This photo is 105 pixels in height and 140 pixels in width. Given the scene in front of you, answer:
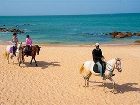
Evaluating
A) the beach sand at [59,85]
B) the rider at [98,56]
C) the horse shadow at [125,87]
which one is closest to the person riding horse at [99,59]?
the rider at [98,56]

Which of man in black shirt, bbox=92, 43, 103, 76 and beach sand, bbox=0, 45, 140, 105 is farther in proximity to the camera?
man in black shirt, bbox=92, 43, 103, 76

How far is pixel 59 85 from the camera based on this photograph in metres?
17.9

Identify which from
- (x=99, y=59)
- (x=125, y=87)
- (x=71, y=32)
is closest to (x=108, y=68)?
(x=99, y=59)

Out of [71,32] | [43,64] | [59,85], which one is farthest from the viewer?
[71,32]

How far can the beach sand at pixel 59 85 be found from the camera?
15.4 metres

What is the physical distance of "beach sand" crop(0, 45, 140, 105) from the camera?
50.5 feet

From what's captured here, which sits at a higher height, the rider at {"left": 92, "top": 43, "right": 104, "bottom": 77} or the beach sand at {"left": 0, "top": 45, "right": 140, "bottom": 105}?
the rider at {"left": 92, "top": 43, "right": 104, "bottom": 77}

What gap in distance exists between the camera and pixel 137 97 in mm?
16000

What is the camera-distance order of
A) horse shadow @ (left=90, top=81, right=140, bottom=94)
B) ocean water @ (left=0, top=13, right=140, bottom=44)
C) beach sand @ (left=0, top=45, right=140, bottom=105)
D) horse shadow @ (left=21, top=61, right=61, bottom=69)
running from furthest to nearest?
ocean water @ (left=0, top=13, right=140, bottom=44), horse shadow @ (left=21, top=61, right=61, bottom=69), horse shadow @ (left=90, top=81, right=140, bottom=94), beach sand @ (left=0, top=45, right=140, bottom=105)

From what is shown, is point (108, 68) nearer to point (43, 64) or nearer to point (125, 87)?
point (125, 87)

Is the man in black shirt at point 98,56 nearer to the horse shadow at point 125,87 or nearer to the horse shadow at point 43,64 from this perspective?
the horse shadow at point 125,87

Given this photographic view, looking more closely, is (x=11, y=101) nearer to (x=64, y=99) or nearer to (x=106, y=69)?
(x=64, y=99)

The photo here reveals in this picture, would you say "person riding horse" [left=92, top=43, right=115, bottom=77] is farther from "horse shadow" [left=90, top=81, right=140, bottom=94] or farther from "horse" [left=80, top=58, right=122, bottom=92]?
"horse shadow" [left=90, top=81, right=140, bottom=94]

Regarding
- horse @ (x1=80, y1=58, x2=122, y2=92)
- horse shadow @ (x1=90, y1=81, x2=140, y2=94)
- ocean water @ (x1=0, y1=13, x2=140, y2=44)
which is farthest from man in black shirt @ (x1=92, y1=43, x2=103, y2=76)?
ocean water @ (x1=0, y1=13, x2=140, y2=44)
